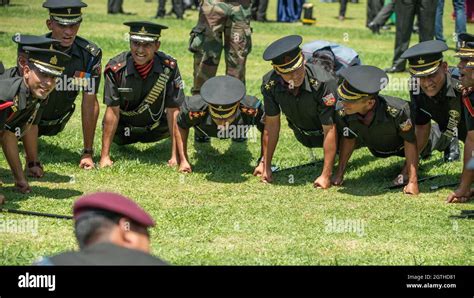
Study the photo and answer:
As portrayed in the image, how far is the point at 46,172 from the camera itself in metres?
8.98

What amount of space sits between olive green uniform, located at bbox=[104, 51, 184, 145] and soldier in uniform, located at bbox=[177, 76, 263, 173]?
31 cm

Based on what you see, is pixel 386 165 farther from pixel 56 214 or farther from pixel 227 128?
pixel 56 214

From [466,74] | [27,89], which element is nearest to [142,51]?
[27,89]

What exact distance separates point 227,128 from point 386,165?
5.21ft

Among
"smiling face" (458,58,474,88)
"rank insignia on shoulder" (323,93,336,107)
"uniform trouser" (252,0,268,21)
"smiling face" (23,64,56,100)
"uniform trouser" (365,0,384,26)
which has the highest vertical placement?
"smiling face" (458,58,474,88)

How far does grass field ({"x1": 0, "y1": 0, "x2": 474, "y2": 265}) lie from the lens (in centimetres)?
652

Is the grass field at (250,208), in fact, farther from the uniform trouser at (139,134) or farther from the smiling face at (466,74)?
the smiling face at (466,74)

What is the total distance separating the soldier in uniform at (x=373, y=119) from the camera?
27.1ft

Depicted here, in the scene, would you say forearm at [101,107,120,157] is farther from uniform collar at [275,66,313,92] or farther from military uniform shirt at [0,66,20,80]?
uniform collar at [275,66,313,92]

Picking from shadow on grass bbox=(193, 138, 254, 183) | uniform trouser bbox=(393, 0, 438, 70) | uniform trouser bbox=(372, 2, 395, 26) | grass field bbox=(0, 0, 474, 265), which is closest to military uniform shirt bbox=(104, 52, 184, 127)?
grass field bbox=(0, 0, 474, 265)

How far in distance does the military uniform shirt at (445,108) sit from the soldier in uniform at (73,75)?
306 cm

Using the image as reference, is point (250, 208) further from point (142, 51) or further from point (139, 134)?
point (139, 134)
